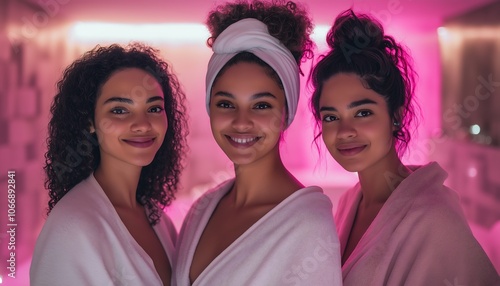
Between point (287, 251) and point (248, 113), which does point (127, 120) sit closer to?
point (248, 113)

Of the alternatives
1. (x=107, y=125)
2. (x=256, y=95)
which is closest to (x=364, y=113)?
(x=256, y=95)

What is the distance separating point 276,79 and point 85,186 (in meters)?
0.68

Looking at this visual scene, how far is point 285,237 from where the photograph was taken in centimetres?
137

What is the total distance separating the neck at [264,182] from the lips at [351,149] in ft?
0.77

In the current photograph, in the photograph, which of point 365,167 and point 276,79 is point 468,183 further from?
point 276,79

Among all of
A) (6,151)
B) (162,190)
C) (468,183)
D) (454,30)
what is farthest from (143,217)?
(454,30)

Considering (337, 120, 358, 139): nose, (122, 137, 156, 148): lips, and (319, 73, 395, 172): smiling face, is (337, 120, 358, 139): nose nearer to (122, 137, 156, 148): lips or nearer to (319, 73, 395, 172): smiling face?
(319, 73, 395, 172): smiling face

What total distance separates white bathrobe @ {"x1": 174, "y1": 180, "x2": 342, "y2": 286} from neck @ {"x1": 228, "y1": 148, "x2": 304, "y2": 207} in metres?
0.11

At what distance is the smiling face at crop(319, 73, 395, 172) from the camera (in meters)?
1.69

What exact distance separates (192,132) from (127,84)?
3167mm

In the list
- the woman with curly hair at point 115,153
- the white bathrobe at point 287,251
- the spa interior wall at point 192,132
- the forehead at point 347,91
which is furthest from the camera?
the spa interior wall at point 192,132

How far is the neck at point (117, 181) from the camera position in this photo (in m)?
1.67

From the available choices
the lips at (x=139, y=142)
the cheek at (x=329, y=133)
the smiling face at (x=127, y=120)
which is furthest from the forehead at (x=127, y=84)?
the cheek at (x=329, y=133)

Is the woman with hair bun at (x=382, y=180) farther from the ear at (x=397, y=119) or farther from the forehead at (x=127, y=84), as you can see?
the forehead at (x=127, y=84)
